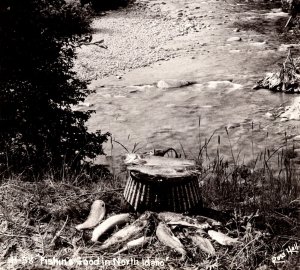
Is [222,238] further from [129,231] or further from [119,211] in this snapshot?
[119,211]

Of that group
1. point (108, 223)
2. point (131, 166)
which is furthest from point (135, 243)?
point (131, 166)

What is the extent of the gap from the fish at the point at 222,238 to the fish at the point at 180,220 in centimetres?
7

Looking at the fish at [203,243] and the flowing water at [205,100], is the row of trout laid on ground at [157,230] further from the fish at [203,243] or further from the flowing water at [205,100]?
the flowing water at [205,100]

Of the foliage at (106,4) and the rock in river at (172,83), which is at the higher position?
the foliage at (106,4)

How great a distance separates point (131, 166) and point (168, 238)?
62cm

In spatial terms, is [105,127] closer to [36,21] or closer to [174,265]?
[36,21]

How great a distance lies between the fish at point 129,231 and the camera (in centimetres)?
313

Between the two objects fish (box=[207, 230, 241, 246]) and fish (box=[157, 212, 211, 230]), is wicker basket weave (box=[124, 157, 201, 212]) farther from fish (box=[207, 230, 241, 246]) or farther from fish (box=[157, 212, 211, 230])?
fish (box=[207, 230, 241, 246])

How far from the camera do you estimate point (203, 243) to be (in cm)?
306

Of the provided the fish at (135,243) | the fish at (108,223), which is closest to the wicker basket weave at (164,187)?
the fish at (108,223)

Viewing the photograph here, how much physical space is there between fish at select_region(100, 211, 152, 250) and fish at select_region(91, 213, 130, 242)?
81 millimetres

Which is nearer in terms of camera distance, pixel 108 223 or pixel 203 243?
pixel 203 243

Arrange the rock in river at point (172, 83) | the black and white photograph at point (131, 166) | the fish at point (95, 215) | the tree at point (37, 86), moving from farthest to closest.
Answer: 1. the rock in river at point (172, 83)
2. the tree at point (37, 86)
3. the fish at point (95, 215)
4. the black and white photograph at point (131, 166)

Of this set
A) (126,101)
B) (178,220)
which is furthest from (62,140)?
(126,101)
